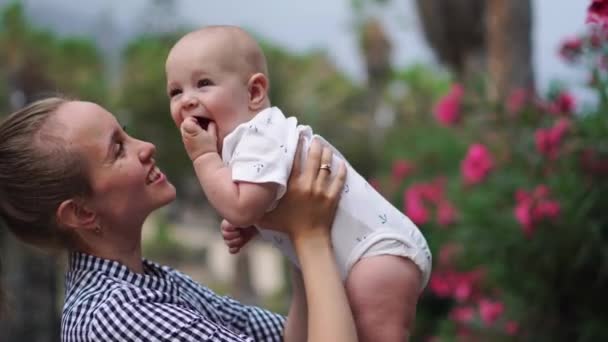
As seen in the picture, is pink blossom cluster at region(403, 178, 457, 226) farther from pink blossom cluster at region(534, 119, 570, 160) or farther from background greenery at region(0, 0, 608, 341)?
pink blossom cluster at region(534, 119, 570, 160)

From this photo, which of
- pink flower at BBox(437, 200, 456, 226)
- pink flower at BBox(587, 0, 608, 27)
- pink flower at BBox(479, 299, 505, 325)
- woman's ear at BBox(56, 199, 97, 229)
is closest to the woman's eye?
woman's ear at BBox(56, 199, 97, 229)

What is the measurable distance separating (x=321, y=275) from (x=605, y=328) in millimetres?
2943

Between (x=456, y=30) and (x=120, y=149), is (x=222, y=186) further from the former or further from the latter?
(x=456, y=30)

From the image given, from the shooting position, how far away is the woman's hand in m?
1.96

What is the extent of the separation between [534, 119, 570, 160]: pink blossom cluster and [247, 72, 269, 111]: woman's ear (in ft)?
8.83

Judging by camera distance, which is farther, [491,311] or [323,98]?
[323,98]

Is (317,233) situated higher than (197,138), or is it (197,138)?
(197,138)

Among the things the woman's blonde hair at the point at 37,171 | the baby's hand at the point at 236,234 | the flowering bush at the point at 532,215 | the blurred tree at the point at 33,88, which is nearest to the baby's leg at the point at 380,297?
the baby's hand at the point at 236,234

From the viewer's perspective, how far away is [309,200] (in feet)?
6.43

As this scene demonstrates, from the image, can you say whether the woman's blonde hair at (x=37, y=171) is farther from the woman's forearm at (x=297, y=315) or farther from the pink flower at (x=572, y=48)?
the pink flower at (x=572, y=48)

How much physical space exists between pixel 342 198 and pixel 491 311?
3379 mm

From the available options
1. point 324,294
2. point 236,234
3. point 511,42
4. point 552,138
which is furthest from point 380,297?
point 511,42

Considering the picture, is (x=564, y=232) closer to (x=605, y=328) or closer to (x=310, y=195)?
(x=605, y=328)

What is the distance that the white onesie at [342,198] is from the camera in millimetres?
1908
